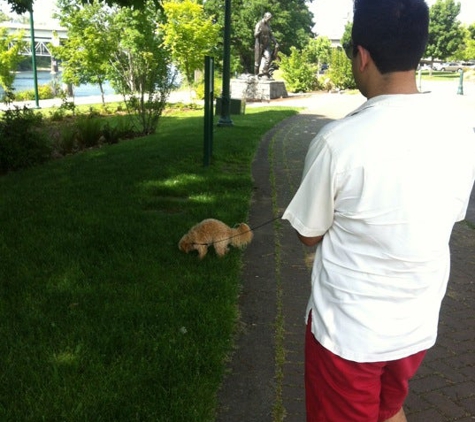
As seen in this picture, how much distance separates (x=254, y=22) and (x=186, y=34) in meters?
20.2

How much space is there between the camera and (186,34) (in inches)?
867

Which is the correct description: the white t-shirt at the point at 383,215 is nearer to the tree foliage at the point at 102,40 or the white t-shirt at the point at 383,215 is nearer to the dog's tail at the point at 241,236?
the dog's tail at the point at 241,236

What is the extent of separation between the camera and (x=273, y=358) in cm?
313

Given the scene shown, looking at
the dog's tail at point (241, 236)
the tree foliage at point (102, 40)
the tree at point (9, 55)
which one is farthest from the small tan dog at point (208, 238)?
the tree at point (9, 55)

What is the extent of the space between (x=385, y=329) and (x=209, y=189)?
531cm

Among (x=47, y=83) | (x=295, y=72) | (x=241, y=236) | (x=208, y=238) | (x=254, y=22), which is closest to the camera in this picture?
(x=208, y=238)

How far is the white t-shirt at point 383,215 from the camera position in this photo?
1400mm

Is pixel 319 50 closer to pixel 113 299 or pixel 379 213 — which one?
pixel 113 299

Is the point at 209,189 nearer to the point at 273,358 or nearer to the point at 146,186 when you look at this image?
the point at 146,186

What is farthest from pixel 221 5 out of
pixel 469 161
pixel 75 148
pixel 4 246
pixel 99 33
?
pixel 469 161

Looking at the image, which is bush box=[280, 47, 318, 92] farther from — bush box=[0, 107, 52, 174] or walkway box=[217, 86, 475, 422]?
walkway box=[217, 86, 475, 422]

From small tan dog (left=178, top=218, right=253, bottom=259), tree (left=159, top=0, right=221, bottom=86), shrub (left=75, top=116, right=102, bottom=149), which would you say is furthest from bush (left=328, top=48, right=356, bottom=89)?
small tan dog (left=178, top=218, right=253, bottom=259)

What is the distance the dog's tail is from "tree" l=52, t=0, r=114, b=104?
61.8 feet

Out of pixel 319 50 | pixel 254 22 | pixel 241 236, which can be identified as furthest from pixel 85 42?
pixel 319 50
